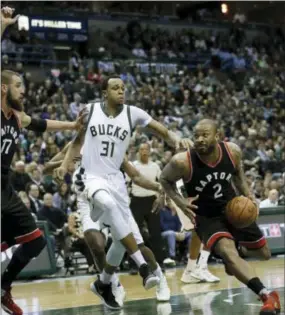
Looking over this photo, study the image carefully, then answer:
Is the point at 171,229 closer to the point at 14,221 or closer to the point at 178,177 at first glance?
the point at 178,177

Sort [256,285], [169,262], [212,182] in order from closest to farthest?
[256,285]
[212,182]
[169,262]

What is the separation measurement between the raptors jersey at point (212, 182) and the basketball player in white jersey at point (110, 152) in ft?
1.12

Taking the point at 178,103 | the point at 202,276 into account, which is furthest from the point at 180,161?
the point at 178,103

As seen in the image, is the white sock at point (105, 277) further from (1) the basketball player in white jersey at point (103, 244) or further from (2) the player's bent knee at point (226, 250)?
(2) the player's bent knee at point (226, 250)

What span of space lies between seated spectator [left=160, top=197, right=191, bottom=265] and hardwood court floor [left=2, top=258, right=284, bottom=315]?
111 cm

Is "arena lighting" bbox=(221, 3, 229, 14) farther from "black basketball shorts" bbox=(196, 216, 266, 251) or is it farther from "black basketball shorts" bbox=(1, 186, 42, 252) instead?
"black basketball shorts" bbox=(1, 186, 42, 252)

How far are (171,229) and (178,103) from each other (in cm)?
1160

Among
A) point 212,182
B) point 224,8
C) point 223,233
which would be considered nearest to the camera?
point 223,233

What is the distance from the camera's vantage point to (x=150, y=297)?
8680 millimetres

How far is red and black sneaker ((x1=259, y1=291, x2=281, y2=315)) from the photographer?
635 centimetres

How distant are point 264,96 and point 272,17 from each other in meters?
6.28

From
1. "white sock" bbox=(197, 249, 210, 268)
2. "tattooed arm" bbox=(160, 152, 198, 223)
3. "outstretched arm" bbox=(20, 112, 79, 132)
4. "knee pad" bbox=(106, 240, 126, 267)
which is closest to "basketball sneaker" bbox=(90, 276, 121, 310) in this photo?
"knee pad" bbox=(106, 240, 126, 267)

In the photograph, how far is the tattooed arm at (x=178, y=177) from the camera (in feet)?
22.8

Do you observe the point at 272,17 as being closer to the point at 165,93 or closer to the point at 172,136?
the point at 165,93
